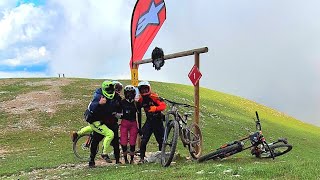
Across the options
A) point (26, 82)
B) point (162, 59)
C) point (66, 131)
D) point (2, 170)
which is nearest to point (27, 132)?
point (66, 131)

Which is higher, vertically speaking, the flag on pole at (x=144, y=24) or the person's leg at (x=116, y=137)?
the flag on pole at (x=144, y=24)

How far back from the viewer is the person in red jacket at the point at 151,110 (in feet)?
45.9

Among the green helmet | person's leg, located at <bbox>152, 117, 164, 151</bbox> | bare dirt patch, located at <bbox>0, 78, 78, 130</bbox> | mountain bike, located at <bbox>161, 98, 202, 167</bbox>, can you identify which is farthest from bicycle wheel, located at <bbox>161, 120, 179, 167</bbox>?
bare dirt patch, located at <bbox>0, 78, 78, 130</bbox>

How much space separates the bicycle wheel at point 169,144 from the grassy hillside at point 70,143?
1.14ft

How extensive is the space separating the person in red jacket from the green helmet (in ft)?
3.07

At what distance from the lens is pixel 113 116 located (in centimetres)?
1416

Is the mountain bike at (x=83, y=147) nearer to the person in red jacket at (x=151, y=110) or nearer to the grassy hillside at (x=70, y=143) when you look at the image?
the grassy hillside at (x=70, y=143)

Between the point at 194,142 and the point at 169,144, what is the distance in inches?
59.3

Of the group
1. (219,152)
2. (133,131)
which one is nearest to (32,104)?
(133,131)

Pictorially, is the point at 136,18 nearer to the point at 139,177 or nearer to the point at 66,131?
the point at 139,177

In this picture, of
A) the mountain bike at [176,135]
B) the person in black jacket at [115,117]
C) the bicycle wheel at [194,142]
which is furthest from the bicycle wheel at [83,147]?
the bicycle wheel at [194,142]

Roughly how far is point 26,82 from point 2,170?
3569cm

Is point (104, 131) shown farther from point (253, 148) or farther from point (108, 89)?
point (253, 148)

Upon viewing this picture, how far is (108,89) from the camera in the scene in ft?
45.0
